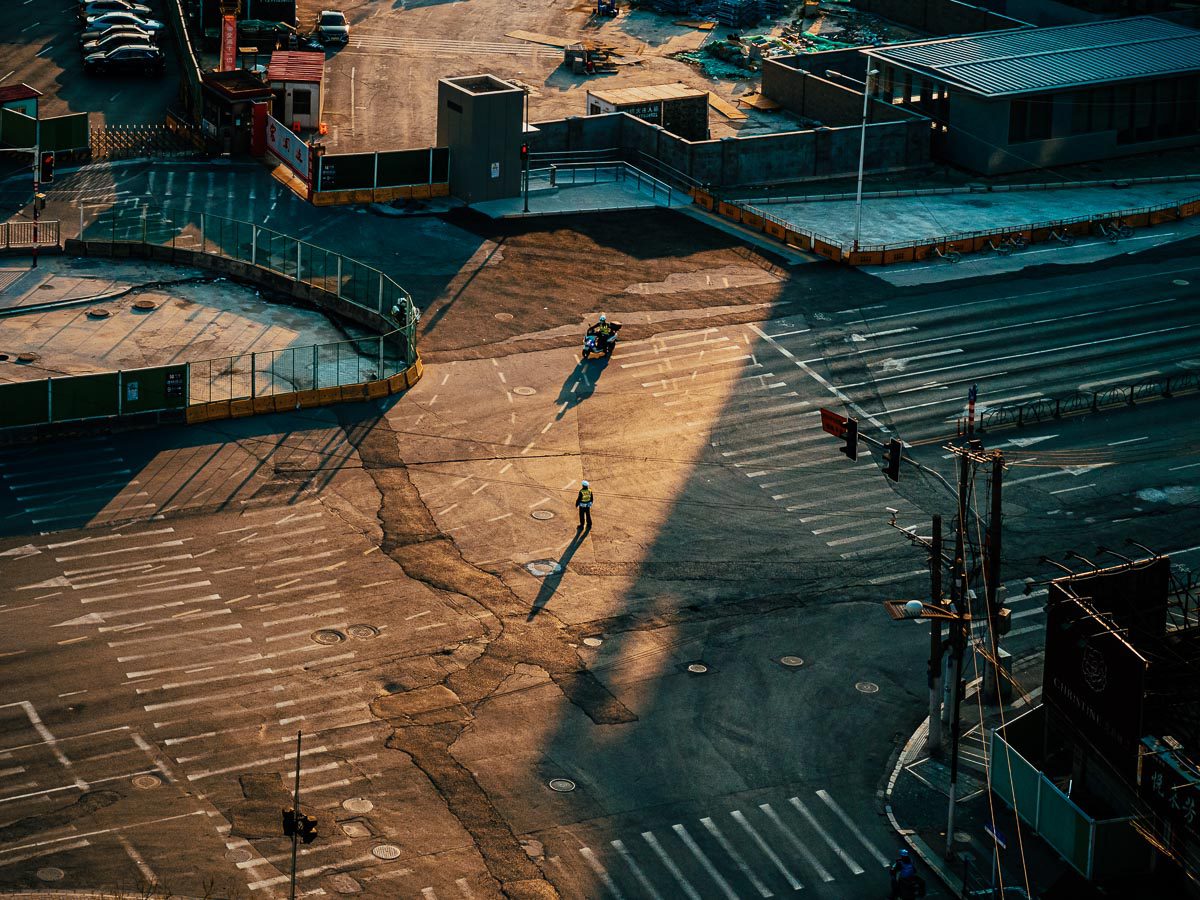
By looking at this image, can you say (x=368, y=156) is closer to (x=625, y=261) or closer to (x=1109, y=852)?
(x=625, y=261)

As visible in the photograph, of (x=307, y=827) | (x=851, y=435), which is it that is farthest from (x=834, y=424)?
(x=307, y=827)

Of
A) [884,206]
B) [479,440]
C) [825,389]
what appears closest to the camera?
[479,440]

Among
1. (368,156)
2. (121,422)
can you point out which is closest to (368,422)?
(121,422)

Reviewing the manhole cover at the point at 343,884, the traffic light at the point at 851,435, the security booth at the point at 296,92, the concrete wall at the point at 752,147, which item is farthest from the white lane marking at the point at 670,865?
the security booth at the point at 296,92

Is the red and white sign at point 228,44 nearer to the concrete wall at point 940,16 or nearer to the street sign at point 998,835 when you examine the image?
the concrete wall at point 940,16

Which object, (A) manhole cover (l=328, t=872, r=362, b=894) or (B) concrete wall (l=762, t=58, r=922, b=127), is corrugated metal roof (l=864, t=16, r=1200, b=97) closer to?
(B) concrete wall (l=762, t=58, r=922, b=127)

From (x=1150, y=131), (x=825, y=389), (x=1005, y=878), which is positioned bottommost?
(x=1005, y=878)

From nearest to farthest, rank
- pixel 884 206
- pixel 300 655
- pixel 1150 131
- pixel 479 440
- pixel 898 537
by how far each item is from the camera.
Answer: pixel 300 655 → pixel 898 537 → pixel 479 440 → pixel 884 206 → pixel 1150 131
